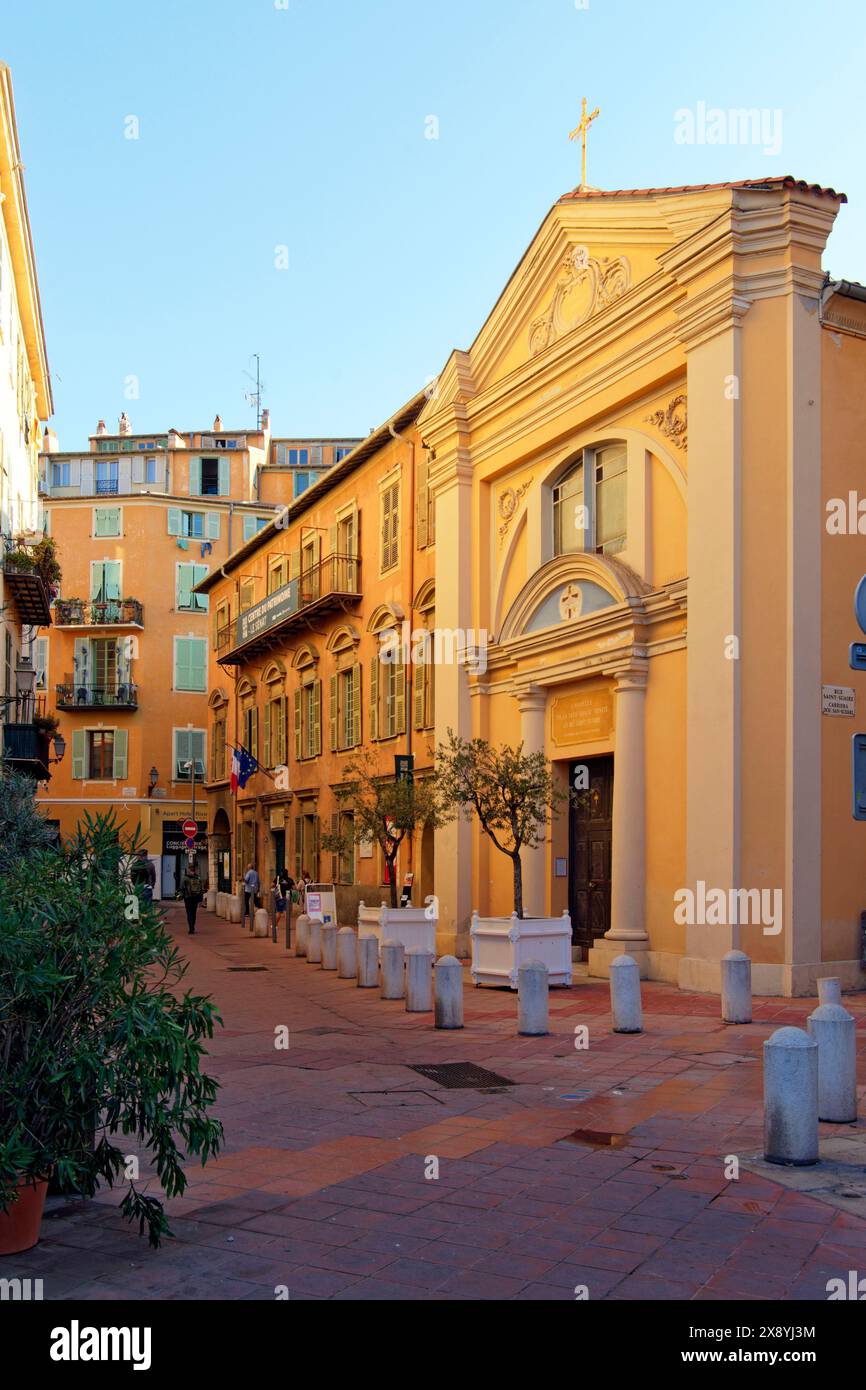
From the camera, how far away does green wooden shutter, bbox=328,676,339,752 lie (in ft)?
98.0

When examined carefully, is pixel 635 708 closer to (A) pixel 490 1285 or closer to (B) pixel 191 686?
(A) pixel 490 1285

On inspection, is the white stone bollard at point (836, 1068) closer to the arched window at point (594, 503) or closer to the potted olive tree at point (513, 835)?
the potted olive tree at point (513, 835)

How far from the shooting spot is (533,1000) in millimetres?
11766

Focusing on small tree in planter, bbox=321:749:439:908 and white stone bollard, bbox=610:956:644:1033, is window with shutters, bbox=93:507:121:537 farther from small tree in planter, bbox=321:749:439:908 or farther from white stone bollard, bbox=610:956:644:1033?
white stone bollard, bbox=610:956:644:1033

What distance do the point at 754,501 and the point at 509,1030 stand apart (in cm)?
665

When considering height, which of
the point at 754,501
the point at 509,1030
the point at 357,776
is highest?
the point at 754,501

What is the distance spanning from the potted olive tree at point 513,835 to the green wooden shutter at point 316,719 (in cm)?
1419

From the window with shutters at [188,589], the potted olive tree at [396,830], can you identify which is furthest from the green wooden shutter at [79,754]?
the potted olive tree at [396,830]

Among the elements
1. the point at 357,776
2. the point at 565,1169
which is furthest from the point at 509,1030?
the point at 357,776

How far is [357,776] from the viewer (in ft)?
90.7

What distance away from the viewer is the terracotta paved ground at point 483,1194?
Answer: 205 inches

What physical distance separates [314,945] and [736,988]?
35.3 ft
